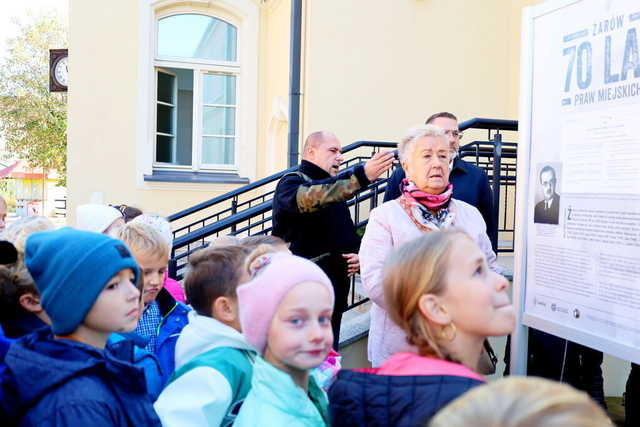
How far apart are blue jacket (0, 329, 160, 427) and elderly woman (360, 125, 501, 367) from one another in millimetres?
1277

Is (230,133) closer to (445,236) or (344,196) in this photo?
(344,196)

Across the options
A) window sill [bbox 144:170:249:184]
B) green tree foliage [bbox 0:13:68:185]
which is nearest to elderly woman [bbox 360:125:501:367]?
window sill [bbox 144:170:249:184]

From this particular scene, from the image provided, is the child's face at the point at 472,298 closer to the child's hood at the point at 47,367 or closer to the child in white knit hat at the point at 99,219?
the child's hood at the point at 47,367

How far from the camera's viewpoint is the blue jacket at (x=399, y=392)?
1471 millimetres

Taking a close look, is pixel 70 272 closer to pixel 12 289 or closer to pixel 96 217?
pixel 12 289

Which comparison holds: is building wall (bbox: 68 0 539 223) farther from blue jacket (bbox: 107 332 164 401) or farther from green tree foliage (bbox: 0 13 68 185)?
green tree foliage (bbox: 0 13 68 185)

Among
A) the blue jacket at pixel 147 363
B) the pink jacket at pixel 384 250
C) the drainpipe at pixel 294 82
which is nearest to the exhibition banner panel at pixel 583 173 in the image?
the pink jacket at pixel 384 250

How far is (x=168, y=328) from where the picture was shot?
2.65m

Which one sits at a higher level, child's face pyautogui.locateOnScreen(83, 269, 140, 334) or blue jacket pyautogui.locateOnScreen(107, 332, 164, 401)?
child's face pyautogui.locateOnScreen(83, 269, 140, 334)

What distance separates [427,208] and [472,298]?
4.10ft

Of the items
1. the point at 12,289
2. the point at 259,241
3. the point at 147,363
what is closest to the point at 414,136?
the point at 259,241

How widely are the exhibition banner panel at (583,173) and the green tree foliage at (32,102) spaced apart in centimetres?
2187

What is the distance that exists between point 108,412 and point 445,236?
0.96 meters

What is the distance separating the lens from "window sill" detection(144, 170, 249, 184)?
10.4 metres
